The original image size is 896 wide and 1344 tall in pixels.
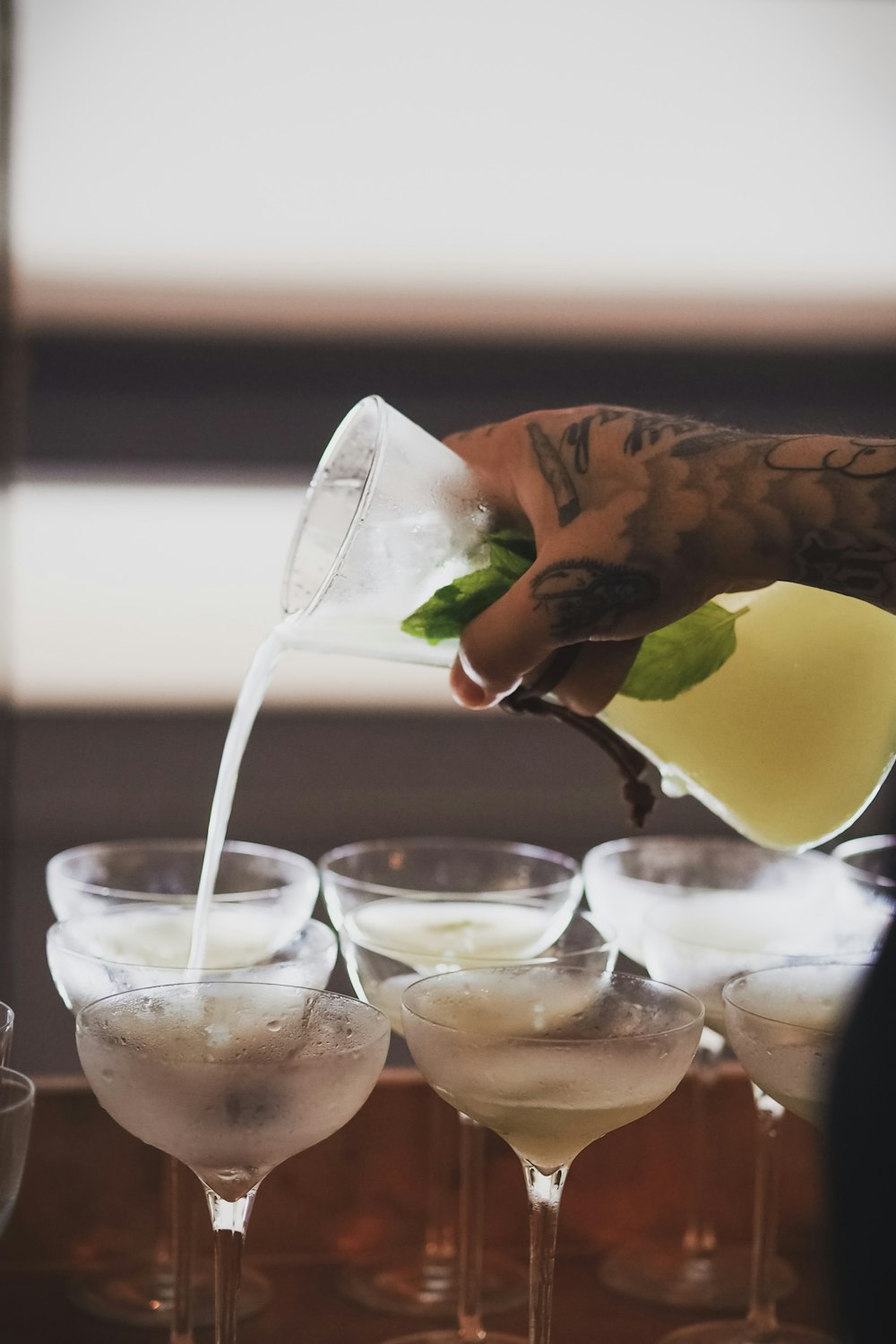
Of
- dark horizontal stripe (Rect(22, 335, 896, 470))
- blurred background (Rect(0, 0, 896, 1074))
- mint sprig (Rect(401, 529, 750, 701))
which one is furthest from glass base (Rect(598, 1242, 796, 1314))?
dark horizontal stripe (Rect(22, 335, 896, 470))

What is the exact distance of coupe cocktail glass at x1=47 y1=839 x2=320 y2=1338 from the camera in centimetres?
116

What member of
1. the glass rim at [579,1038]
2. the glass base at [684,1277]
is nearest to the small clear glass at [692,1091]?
the glass base at [684,1277]

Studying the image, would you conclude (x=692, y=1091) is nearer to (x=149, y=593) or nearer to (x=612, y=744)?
(x=612, y=744)

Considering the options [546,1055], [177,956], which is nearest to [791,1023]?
[546,1055]

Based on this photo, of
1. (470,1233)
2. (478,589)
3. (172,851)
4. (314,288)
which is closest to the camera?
(478,589)

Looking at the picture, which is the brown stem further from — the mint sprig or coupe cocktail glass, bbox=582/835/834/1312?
coupe cocktail glass, bbox=582/835/834/1312

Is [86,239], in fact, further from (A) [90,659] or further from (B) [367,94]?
(A) [90,659]

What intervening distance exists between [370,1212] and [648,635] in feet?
1.78

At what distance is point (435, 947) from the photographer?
1236 millimetres

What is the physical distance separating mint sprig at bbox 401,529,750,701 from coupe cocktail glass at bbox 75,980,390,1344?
28cm

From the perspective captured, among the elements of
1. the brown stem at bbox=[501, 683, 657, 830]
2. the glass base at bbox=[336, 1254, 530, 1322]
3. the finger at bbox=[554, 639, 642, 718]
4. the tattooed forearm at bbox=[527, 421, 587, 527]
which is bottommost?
the glass base at bbox=[336, 1254, 530, 1322]

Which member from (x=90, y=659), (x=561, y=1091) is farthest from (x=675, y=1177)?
(x=90, y=659)

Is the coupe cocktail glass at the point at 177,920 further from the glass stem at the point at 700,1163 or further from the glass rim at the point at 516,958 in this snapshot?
the glass stem at the point at 700,1163

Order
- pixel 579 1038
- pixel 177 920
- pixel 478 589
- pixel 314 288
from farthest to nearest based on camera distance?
pixel 314 288 < pixel 177 920 < pixel 478 589 < pixel 579 1038
